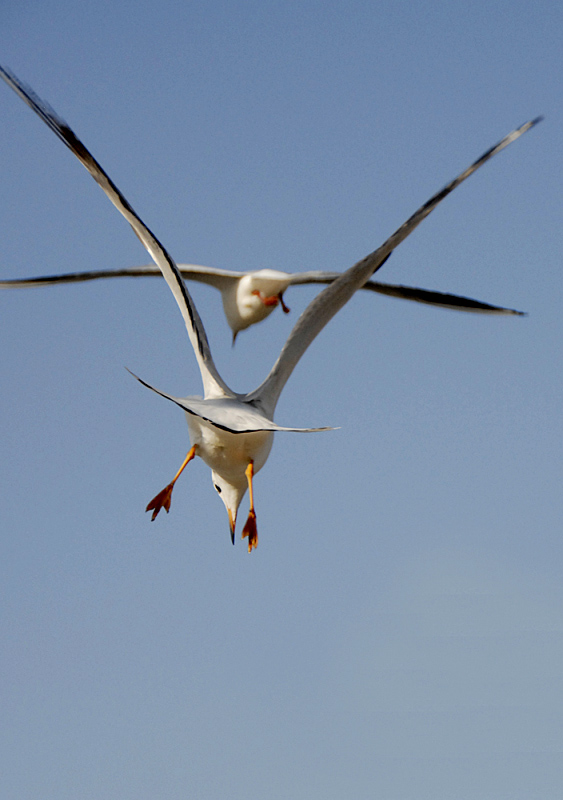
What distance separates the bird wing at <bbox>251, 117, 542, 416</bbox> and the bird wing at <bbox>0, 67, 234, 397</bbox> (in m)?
0.40

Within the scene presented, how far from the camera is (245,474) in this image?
9.54 metres

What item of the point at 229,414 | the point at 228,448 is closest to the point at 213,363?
the point at 228,448

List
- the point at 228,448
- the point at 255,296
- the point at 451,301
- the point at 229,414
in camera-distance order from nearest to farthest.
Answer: the point at 229,414
the point at 228,448
the point at 451,301
the point at 255,296

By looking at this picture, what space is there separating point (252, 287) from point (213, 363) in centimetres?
401

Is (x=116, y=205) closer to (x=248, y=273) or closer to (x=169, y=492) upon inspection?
(x=169, y=492)

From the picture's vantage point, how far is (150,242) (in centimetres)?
926

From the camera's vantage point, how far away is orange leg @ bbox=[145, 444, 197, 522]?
30.6 ft

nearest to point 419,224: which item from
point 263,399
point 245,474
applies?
point 263,399

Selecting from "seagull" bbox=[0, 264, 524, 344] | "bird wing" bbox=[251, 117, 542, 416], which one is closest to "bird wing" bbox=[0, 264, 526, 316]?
"seagull" bbox=[0, 264, 524, 344]

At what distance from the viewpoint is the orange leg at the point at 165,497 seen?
934cm

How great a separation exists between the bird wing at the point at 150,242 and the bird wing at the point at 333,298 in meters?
0.40

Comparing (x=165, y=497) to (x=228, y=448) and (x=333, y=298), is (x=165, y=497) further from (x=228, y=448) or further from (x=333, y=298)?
(x=333, y=298)

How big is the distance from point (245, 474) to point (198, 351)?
3.73 feet

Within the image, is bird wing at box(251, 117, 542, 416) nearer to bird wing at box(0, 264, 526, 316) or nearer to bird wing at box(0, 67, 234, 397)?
bird wing at box(0, 67, 234, 397)
